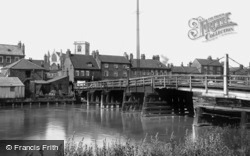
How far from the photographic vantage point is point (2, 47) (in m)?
81.4

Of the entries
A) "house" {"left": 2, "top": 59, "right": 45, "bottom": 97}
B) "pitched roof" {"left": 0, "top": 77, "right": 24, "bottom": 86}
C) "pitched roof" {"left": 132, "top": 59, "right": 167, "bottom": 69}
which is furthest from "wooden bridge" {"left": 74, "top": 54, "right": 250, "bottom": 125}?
"pitched roof" {"left": 132, "top": 59, "right": 167, "bottom": 69}

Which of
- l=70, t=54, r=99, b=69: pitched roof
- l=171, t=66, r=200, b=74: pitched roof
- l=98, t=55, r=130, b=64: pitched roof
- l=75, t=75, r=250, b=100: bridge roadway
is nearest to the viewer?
l=75, t=75, r=250, b=100: bridge roadway

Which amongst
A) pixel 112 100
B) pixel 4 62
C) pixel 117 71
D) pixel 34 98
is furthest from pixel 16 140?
pixel 4 62

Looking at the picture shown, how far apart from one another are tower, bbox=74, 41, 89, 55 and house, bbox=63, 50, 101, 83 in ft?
230

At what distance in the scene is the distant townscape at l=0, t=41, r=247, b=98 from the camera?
211 ft

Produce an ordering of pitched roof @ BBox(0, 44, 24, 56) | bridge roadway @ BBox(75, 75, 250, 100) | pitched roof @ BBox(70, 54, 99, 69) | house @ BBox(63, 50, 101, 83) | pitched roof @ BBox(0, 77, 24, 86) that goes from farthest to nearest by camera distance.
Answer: pitched roof @ BBox(0, 44, 24, 56) → pitched roof @ BBox(70, 54, 99, 69) → house @ BBox(63, 50, 101, 83) → pitched roof @ BBox(0, 77, 24, 86) → bridge roadway @ BBox(75, 75, 250, 100)

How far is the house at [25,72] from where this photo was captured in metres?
63.6

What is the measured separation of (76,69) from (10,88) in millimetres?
21193

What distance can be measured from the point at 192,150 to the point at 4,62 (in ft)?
256

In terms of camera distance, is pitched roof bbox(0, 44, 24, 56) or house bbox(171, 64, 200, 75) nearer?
pitched roof bbox(0, 44, 24, 56)

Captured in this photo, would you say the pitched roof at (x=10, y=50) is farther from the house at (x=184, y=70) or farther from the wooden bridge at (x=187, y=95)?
the house at (x=184, y=70)

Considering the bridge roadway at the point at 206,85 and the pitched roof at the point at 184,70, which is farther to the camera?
the pitched roof at the point at 184,70

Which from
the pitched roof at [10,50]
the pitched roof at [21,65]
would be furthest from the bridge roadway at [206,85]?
the pitched roof at [10,50]

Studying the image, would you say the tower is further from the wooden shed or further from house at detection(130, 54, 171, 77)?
the wooden shed
